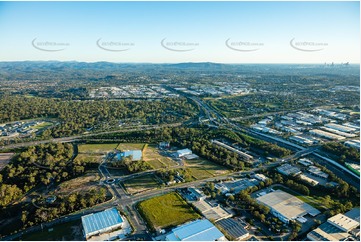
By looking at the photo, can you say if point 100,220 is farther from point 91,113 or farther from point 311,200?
point 91,113

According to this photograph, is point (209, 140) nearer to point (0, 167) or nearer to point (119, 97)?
point (0, 167)

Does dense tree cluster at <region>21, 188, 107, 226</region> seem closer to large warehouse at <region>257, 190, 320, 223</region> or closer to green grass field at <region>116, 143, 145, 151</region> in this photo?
green grass field at <region>116, 143, 145, 151</region>

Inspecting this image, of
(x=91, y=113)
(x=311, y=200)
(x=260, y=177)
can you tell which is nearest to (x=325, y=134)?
(x=260, y=177)

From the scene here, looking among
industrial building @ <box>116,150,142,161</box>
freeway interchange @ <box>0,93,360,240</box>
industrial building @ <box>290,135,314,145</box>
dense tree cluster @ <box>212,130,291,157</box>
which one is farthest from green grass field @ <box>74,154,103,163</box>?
industrial building @ <box>290,135,314,145</box>

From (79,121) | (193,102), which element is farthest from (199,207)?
(193,102)

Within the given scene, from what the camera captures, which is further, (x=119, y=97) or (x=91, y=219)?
(x=119, y=97)
